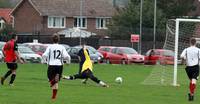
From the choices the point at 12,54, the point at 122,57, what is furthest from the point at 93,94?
the point at 122,57

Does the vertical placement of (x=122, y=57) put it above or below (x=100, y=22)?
below

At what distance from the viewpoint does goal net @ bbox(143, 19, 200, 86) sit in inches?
1202

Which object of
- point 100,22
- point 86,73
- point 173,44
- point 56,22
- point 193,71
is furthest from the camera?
point 100,22

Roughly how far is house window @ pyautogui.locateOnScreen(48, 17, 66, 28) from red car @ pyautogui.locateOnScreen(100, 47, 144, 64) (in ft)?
124

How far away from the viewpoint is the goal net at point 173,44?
100 ft

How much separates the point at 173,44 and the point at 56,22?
6319cm

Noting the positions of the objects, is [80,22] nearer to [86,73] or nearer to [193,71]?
[86,73]

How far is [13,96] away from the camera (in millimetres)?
21781

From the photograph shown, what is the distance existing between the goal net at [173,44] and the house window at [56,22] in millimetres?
56295

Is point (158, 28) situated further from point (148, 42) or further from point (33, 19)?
point (33, 19)

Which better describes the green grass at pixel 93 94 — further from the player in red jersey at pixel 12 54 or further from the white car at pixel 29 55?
the white car at pixel 29 55

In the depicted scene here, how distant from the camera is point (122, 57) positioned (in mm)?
58688

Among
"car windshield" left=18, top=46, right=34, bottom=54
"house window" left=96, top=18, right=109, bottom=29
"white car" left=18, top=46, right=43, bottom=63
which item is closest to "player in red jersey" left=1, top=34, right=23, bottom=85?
"white car" left=18, top=46, right=43, bottom=63

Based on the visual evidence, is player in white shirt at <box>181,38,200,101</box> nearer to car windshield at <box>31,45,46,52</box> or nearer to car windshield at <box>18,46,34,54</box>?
car windshield at <box>18,46,34,54</box>
